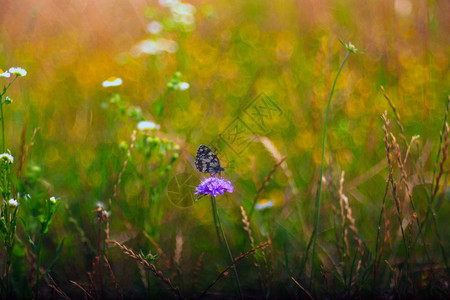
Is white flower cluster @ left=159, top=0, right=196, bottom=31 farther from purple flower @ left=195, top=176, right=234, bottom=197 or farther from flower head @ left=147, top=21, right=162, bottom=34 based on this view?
purple flower @ left=195, top=176, right=234, bottom=197

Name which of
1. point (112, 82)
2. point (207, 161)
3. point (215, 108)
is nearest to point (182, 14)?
point (215, 108)

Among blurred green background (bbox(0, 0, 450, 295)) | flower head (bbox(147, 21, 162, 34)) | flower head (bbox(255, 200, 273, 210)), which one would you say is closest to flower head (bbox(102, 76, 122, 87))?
blurred green background (bbox(0, 0, 450, 295))

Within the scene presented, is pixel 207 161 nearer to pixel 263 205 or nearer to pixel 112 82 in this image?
pixel 263 205

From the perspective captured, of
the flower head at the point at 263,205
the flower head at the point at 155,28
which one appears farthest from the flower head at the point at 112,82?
the flower head at the point at 263,205

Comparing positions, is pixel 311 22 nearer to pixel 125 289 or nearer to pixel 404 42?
pixel 404 42

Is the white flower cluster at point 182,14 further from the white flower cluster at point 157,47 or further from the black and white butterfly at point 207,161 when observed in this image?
the black and white butterfly at point 207,161

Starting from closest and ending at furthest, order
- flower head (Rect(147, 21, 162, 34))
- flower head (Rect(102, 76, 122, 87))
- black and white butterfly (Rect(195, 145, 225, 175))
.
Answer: black and white butterfly (Rect(195, 145, 225, 175)) < flower head (Rect(102, 76, 122, 87)) < flower head (Rect(147, 21, 162, 34))
